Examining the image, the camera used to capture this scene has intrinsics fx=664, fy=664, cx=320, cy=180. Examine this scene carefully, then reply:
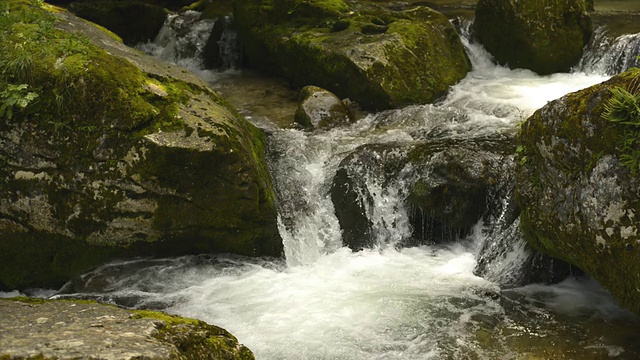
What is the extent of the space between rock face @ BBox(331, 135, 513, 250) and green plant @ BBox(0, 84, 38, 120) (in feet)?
12.7

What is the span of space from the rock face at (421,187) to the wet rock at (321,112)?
1584mm

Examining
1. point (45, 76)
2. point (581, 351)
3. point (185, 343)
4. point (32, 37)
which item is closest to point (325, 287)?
point (581, 351)

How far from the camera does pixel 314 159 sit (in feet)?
31.0

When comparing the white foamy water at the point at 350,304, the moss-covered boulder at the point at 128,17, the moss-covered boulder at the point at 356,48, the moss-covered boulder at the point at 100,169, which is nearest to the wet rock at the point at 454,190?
the white foamy water at the point at 350,304

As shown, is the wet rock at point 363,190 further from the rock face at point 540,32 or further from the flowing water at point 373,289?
the rock face at point 540,32

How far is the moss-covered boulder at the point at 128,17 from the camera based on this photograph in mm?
15625

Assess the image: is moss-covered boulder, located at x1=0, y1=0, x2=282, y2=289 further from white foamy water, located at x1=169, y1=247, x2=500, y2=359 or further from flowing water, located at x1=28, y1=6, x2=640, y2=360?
white foamy water, located at x1=169, y1=247, x2=500, y2=359

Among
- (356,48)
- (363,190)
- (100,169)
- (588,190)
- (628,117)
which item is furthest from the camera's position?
(356,48)

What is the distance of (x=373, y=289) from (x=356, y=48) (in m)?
5.48

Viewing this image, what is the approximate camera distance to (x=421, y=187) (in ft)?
27.4

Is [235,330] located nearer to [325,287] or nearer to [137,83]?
[325,287]

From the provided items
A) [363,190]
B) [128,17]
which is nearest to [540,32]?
[363,190]

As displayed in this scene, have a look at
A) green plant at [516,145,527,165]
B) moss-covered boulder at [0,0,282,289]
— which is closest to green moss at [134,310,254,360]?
moss-covered boulder at [0,0,282,289]

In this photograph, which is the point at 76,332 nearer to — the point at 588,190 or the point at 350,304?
the point at 350,304
